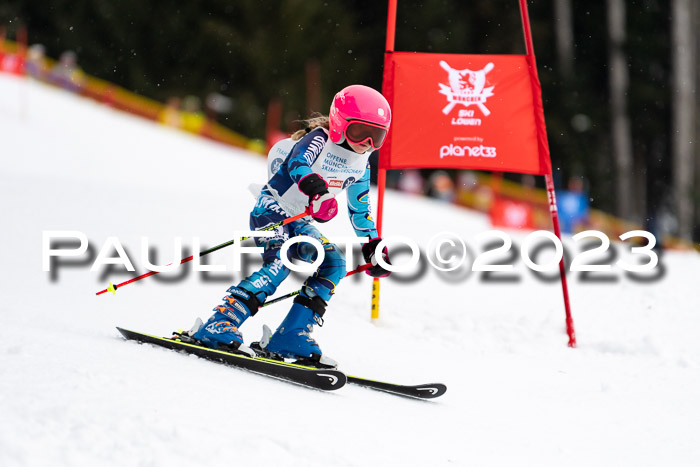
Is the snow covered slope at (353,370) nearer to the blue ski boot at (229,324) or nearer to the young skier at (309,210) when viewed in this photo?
the blue ski boot at (229,324)

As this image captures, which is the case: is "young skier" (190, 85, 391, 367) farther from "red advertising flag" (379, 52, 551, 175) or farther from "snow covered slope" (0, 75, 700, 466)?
"red advertising flag" (379, 52, 551, 175)

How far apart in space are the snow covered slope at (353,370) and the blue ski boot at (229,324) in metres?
0.22

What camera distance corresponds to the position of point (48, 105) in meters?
22.5

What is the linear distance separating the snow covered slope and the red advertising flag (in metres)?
1.38

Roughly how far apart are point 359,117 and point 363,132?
0.09 m

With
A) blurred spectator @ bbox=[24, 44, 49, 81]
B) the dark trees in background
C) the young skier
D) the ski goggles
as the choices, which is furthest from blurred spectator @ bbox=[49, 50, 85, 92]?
the ski goggles

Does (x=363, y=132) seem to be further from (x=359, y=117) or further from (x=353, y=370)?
(x=353, y=370)

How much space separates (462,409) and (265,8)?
32.6 m

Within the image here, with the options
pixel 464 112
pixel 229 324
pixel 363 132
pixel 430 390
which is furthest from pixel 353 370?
pixel 464 112

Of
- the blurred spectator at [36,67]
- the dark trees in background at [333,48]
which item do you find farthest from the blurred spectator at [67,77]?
the dark trees in background at [333,48]

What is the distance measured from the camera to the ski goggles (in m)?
4.76

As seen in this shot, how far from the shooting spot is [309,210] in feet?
15.8

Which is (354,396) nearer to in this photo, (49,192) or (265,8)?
(49,192)

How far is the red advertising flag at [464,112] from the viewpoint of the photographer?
271 inches
